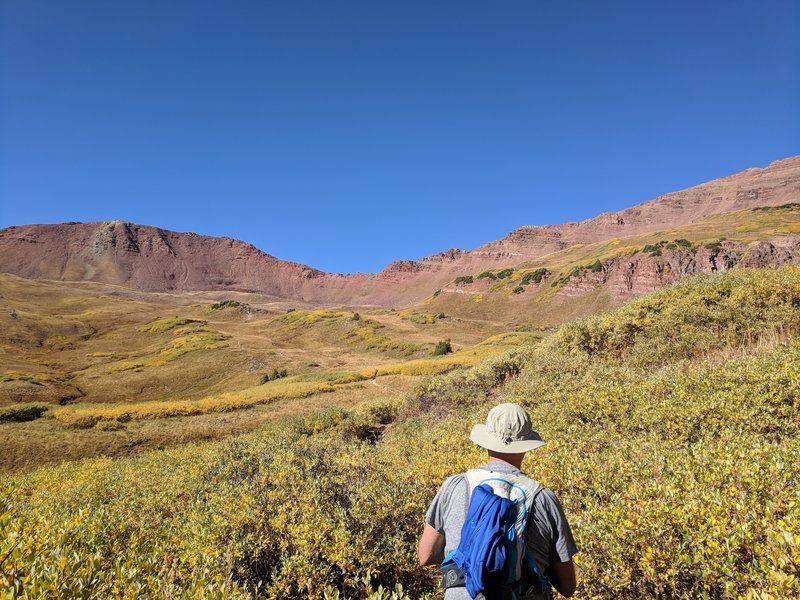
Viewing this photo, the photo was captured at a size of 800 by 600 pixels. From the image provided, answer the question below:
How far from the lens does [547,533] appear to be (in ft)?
9.29

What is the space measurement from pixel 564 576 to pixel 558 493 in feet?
9.40

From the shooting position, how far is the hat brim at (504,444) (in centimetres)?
300

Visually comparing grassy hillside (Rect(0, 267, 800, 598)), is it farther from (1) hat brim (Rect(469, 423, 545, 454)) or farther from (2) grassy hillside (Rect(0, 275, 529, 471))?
(2) grassy hillside (Rect(0, 275, 529, 471))

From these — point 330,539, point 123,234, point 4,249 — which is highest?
point 123,234

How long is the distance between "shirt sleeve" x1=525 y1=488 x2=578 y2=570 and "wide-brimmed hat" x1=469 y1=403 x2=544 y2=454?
345 millimetres

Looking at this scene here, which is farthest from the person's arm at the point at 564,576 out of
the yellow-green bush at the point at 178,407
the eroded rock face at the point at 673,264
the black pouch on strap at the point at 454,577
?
the eroded rock face at the point at 673,264

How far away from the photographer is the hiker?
2592 mm

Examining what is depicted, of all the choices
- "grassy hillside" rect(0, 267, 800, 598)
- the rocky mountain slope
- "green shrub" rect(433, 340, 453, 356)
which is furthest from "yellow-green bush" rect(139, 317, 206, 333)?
the rocky mountain slope

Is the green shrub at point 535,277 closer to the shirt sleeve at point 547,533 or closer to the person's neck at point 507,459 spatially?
the person's neck at point 507,459

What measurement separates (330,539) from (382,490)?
122cm

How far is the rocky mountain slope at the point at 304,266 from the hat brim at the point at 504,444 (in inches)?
5310

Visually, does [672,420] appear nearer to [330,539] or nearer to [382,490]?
[382,490]

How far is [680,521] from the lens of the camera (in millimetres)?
3609

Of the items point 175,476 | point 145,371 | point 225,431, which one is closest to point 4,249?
point 145,371
